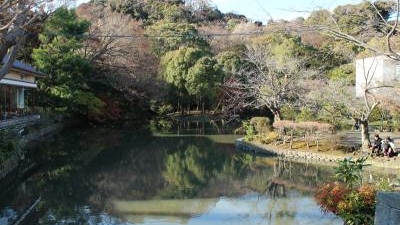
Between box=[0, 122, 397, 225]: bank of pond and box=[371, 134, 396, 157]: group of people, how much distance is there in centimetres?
167

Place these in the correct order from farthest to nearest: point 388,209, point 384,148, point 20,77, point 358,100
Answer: point 20,77 → point 358,100 → point 384,148 → point 388,209

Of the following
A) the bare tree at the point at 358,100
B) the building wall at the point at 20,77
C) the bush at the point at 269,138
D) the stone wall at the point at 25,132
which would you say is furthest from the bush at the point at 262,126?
the building wall at the point at 20,77

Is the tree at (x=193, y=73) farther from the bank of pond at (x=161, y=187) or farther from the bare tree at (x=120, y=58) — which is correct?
the bank of pond at (x=161, y=187)

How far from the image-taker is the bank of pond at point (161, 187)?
10758 millimetres

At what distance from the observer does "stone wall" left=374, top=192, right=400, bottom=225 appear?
11.6 feet

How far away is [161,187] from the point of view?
45.9ft

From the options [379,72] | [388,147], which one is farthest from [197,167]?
[379,72]

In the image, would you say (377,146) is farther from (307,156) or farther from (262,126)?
(262,126)

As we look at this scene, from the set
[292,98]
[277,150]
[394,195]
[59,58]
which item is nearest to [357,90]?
[292,98]

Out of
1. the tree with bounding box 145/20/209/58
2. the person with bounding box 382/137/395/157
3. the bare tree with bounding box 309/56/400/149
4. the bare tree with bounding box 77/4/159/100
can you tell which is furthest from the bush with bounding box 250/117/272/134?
the tree with bounding box 145/20/209/58

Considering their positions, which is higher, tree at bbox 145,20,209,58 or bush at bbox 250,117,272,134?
tree at bbox 145,20,209,58

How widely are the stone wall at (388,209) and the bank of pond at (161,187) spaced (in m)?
6.81

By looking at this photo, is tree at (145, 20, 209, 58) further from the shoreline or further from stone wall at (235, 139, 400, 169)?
stone wall at (235, 139, 400, 169)

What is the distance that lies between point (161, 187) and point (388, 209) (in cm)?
1078
